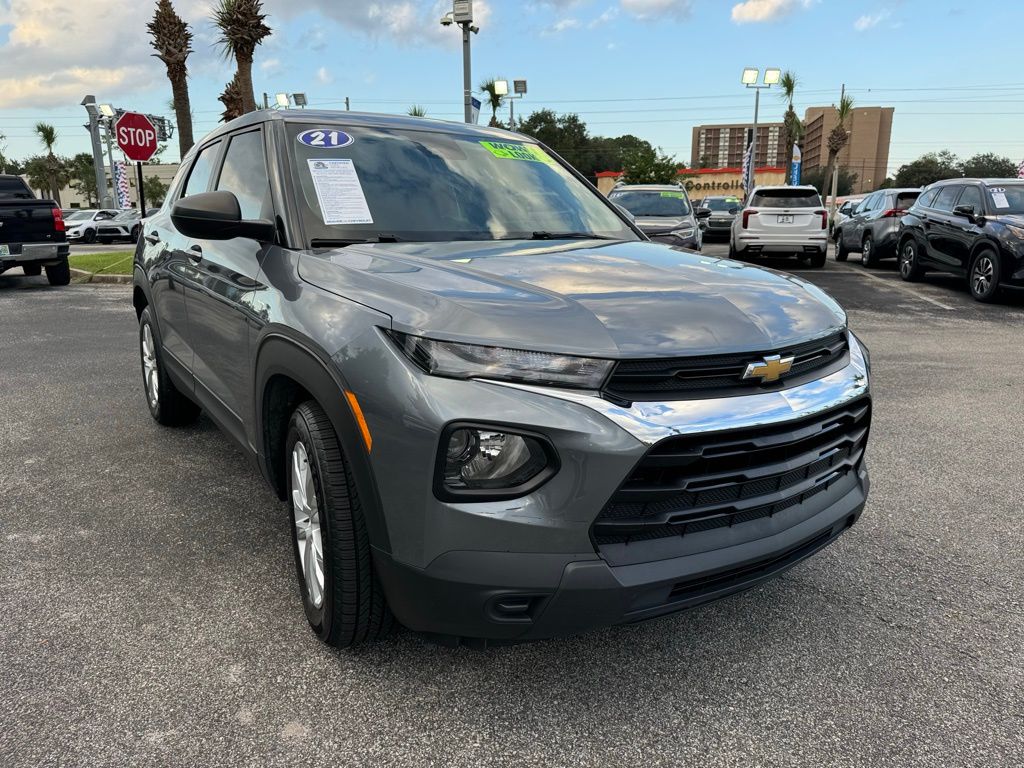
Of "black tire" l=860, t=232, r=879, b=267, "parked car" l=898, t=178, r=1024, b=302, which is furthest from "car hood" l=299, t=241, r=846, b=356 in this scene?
"black tire" l=860, t=232, r=879, b=267

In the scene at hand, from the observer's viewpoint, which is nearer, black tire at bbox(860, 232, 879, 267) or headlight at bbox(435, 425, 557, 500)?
headlight at bbox(435, 425, 557, 500)

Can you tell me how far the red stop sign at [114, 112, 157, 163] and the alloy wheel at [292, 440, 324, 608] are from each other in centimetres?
1246

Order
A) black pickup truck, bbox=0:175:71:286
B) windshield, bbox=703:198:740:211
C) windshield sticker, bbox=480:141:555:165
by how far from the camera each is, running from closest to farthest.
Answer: windshield sticker, bbox=480:141:555:165
black pickup truck, bbox=0:175:71:286
windshield, bbox=703:198:740:211

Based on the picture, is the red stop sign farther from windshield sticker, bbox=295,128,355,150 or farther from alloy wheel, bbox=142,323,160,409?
windshield sticker, bbox=295,128,355,150

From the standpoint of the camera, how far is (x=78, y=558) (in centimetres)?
314

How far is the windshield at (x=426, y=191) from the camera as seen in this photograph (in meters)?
A: 2.91

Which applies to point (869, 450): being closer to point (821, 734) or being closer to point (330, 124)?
point (821, 734)

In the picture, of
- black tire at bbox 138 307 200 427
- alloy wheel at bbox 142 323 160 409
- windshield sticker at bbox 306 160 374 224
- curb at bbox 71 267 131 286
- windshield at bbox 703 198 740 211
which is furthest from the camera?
windshield at bbox 703 198 740 211

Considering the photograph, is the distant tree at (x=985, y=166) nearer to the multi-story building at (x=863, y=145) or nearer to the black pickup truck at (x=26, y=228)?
the multi-story building at (x=863, y=145)

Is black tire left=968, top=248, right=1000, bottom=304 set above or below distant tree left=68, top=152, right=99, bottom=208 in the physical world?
below

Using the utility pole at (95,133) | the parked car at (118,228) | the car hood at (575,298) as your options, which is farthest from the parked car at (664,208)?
the utility pole at (95,133)

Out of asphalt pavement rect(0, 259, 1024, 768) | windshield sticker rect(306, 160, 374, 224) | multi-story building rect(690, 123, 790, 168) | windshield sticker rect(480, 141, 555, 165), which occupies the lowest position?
asphalt pavement rect(0, 259, 1024, 768)

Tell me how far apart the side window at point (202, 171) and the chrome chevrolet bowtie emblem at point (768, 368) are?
296 centimetres

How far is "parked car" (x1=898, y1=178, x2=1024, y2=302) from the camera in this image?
10031mm
